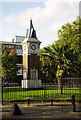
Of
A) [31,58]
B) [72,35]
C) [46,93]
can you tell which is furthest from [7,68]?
[72,35]

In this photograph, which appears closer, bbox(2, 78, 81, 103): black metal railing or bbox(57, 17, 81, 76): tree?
bbox(2, 78, 81, 103): black metal railing

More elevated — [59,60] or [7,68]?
[59,60]

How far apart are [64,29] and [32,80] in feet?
45.5

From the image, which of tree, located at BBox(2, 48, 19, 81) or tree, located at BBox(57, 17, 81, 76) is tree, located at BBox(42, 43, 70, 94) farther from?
tree, located at BBox(57, 17, 81, 76)

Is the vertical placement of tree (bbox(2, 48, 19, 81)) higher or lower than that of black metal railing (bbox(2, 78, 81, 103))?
higher

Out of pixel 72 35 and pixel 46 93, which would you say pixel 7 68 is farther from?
pixel 72 35

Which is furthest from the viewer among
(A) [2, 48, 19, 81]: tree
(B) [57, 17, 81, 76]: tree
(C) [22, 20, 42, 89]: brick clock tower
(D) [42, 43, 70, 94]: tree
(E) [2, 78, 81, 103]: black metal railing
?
(B) [57, 17, 81, 76]: tree

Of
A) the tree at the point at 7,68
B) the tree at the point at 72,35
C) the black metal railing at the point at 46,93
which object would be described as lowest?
the black metal railing at the point at 46,93

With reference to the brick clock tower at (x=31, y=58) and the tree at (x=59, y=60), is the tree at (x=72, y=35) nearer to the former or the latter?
the brick clock tower at (x=31, y=58)

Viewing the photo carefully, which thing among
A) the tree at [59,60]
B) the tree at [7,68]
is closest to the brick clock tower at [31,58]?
the tree at [7,68]

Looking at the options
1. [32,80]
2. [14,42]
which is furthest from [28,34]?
[14,42]

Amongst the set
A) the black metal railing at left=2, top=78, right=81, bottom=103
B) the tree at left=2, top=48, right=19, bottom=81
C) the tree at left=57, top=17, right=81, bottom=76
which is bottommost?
the black metal railing at left=2, top=78, right=81, bottom=103

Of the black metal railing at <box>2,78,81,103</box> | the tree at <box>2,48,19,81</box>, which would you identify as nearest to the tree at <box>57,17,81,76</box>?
the tree at <box>2,48,19,81</box>

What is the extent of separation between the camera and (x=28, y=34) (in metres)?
23.8
